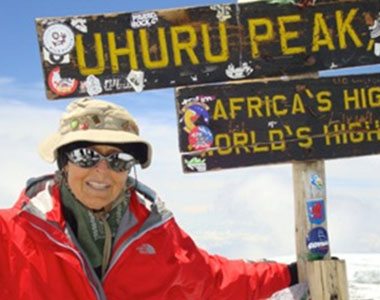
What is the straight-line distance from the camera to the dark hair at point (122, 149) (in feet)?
11.5

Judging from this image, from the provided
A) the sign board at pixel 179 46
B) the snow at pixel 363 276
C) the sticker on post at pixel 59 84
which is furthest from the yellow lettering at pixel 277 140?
the snow at pixel 363 276

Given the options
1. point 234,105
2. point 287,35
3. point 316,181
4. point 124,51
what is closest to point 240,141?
point 234,105

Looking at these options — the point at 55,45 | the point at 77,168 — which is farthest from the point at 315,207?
the point at 55,45

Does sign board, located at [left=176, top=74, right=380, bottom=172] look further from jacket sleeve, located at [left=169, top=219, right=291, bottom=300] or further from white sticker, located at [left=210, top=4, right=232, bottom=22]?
jacket sleeve, located at [left=169, top=219, right=291, bottom=300]

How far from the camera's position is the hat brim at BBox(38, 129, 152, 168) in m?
3.37

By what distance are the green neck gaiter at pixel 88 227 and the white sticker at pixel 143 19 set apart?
157 cm

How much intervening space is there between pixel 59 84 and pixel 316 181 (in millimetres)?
2173

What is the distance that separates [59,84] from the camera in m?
4.63

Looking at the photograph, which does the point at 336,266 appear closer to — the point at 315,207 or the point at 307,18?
the point at 315,207

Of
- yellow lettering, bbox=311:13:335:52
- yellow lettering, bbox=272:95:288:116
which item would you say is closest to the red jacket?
yellow lettering, bbox=272:95:288:116

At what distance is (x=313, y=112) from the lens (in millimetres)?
4723

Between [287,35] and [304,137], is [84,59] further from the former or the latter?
[304,137]

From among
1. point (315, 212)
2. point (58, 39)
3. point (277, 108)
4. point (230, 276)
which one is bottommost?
point (230, 276)

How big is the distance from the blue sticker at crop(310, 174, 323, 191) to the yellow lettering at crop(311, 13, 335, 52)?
3.37ft
